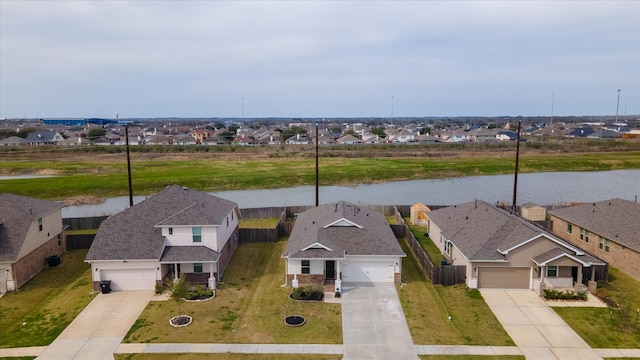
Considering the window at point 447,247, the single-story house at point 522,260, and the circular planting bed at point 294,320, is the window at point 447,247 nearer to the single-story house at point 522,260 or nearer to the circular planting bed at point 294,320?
the single-story house at point 522,260

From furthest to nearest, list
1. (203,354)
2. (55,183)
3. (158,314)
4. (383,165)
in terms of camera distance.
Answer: (383,165), (55,183), (158,314), (203,354)

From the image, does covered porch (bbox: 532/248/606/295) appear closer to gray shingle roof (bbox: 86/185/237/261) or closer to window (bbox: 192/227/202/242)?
gray shingle roof (bbox: 86/185/237/261)

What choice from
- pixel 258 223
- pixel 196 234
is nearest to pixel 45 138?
pixel 258 223

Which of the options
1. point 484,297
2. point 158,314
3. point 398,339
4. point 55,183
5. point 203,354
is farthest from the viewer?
point 55,183

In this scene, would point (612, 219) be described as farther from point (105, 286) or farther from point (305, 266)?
point (105, 286)

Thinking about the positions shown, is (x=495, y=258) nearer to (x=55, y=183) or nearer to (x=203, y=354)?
(x=203, y=354)

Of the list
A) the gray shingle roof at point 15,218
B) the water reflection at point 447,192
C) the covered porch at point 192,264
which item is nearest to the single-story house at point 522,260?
the covered porch at point 192,264

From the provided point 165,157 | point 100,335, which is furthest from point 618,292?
point 165,157
